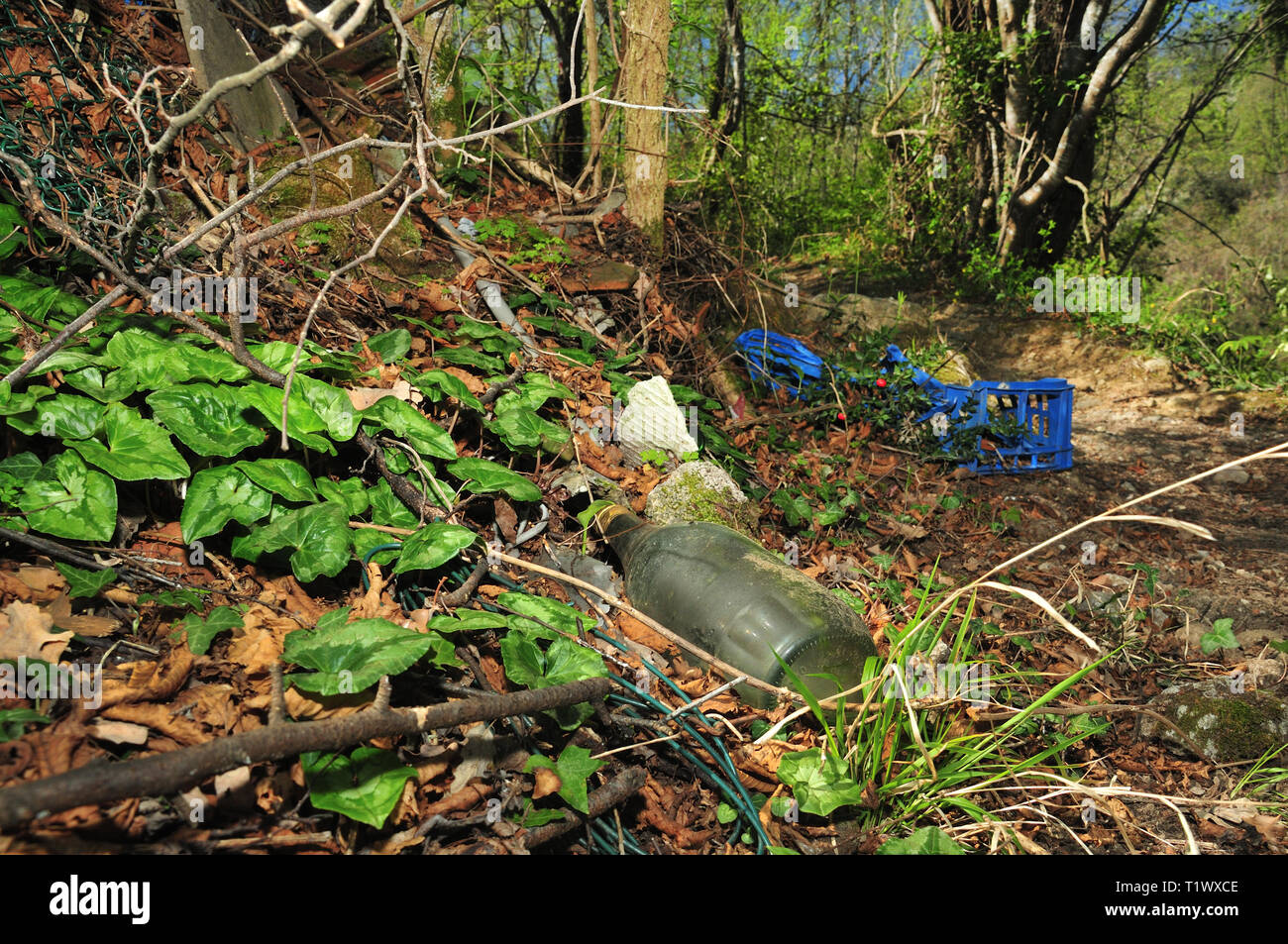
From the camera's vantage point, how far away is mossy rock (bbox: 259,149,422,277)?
341cm

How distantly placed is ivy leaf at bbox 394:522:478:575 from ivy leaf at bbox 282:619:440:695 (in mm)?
271

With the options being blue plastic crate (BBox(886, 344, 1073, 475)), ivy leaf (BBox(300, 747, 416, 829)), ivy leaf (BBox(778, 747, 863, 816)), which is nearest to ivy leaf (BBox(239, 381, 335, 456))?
ivy leaf (BBox(300, 747, 416, 829))

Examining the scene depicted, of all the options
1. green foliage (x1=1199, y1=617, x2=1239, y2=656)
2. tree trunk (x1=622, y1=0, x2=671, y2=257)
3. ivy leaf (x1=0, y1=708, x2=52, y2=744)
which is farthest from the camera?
tree trunk (x1=622, y1=0, x2=671, y2=257)

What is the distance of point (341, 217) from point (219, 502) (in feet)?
6.47

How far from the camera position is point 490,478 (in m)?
2.31

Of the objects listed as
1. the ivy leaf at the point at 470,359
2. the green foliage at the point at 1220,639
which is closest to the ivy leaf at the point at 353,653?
the ivy leaf at the point at 470,359

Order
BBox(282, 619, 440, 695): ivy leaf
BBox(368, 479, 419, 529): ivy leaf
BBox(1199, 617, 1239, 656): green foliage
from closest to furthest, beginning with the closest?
BBox(282, 619, 440, 695): ivy leaf → BBox(368, 479, 419, 529): ivy leaf → BBox(1199, 617, 1239, 656): green foliage

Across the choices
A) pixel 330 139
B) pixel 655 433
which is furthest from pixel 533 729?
pixel 330 139

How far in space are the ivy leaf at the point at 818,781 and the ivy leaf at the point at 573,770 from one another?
52 centimetres

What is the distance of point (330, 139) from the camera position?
4230 mm

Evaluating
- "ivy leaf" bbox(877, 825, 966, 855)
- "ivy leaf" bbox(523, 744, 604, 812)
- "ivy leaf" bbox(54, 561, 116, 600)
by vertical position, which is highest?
"ivy leaf" bbox(54, 561, 116, 600)

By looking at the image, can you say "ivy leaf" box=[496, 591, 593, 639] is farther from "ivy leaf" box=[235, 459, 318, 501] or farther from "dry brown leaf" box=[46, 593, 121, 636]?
"dry brown leaf" box=[46, 593, 121, 636]

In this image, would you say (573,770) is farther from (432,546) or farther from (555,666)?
(432,546)

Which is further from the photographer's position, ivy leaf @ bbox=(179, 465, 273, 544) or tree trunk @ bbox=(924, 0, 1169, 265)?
tree trunk @ bbox=(924, 0, 1169, 265)
